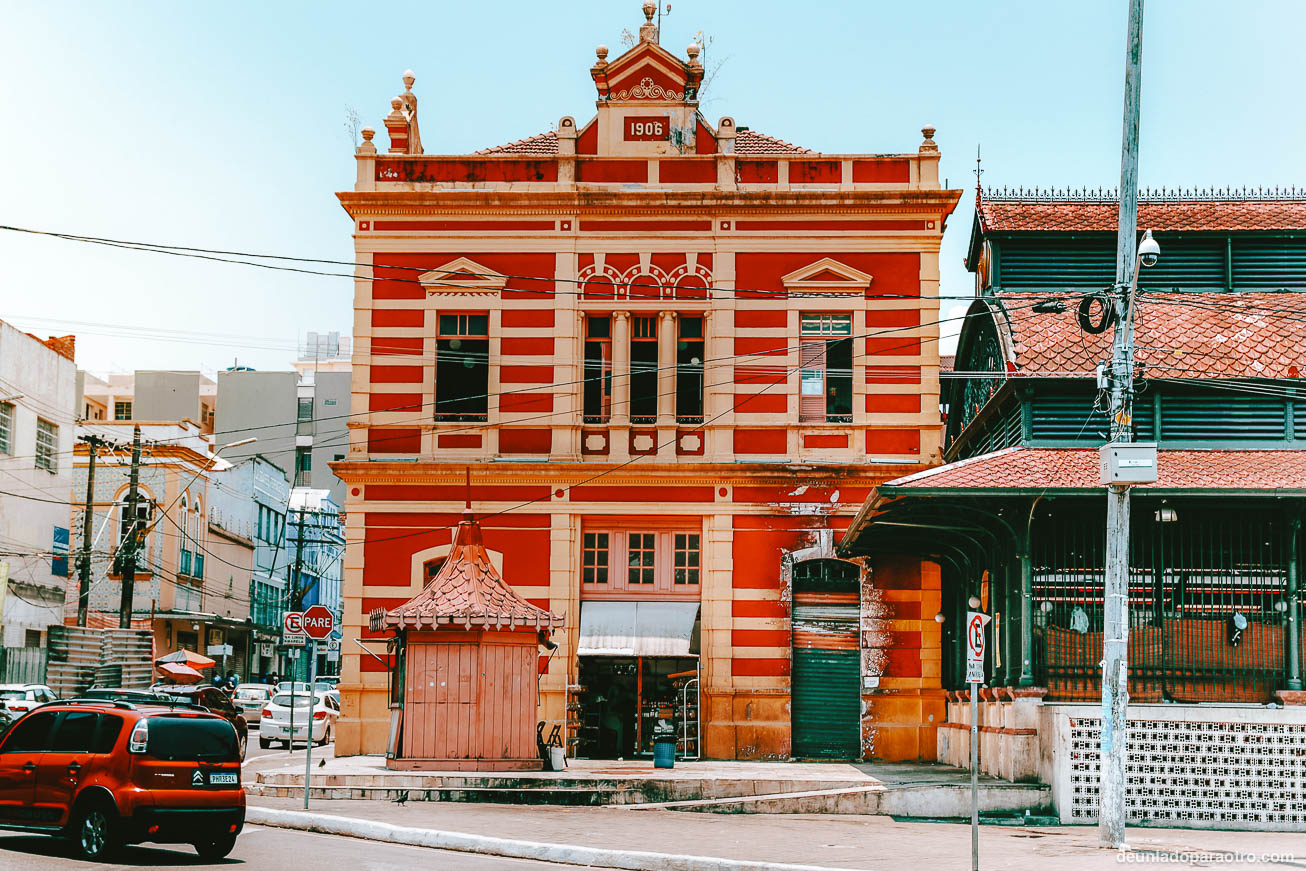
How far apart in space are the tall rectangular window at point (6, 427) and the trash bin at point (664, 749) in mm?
26201

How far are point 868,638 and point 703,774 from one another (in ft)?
21.3

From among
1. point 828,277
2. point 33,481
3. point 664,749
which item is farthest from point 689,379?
point 33,481

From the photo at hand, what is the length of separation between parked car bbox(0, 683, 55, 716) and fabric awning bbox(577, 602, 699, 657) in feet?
45.1

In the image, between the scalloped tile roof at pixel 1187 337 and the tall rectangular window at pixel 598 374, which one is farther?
the tall rectangular window at pixel 598 374

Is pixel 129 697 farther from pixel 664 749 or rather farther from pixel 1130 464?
pixel 1130 464

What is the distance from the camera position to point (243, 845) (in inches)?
711

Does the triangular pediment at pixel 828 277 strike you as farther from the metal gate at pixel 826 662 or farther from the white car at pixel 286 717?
the white car at pixel 286 717

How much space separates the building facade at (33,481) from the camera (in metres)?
A: 44.7

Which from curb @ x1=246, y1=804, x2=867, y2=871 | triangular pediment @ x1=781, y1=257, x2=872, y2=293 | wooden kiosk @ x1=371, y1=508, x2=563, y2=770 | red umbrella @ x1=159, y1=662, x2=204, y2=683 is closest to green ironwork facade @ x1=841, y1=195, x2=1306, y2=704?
triangular pediment @ x1=781, y1=257, x2=872, y2=293

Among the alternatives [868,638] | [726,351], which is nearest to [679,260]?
[726,351]

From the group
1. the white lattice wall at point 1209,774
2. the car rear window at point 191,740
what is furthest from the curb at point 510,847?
the white lattice wall at point 1209,774

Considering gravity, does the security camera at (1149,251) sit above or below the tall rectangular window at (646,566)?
above

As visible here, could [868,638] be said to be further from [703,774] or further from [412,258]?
[412,258]

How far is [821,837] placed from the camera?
20188 millimetres
